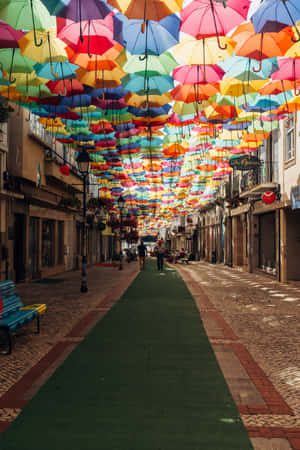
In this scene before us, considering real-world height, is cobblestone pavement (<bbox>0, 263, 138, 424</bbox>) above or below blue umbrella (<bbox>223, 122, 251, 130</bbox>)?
below

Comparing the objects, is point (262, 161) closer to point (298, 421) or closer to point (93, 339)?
point (93, 339)

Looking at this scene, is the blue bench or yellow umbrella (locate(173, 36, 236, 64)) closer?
the blue bench

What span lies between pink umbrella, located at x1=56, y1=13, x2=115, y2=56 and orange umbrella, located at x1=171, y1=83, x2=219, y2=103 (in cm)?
260

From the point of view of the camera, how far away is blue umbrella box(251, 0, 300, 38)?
6.05 m

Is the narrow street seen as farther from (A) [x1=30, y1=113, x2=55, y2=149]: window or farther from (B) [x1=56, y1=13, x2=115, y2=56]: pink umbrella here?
(A) [x1=30, y1=113, x2=55, y2=149]: window

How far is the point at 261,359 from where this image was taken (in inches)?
223

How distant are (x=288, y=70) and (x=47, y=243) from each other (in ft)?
54.2

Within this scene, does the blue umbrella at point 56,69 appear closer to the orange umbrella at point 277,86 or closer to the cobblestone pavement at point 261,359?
the orange umbrella at point 277,86

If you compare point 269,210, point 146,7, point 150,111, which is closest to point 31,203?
point 150,111

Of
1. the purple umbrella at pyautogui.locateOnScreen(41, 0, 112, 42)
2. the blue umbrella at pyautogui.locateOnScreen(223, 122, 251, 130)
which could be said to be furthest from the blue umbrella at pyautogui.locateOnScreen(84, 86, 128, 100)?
the blue umbrella at pyautogui.locateOnScreen(223, 122, 251, 130)

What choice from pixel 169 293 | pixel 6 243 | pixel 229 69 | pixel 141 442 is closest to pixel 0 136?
pixel 6 243

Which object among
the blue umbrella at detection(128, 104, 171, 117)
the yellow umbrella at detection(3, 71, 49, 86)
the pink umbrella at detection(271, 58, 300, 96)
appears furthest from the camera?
the blue umbrella at detection(128, 104, 171, 117)

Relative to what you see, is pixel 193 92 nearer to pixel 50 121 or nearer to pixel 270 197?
pixel 50 121

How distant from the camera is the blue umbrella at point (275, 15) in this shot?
605 centimetres
